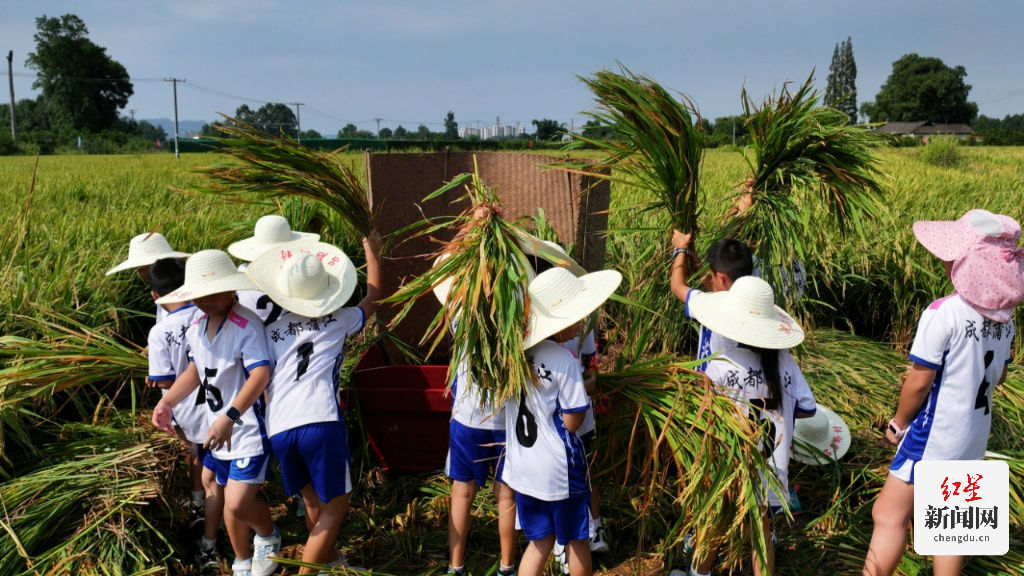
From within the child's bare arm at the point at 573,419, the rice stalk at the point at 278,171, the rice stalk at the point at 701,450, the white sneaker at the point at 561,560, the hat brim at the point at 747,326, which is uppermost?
the rice stalk at the point at 278,171

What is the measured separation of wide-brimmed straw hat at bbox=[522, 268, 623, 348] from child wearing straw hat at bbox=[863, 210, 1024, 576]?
3.44ft

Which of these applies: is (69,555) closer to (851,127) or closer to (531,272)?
(531,272)

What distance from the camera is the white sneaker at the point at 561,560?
2672mm

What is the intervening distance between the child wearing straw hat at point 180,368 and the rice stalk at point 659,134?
177cm

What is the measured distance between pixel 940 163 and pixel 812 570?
48.3 feet

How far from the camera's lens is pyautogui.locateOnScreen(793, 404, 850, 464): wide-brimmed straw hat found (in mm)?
3029

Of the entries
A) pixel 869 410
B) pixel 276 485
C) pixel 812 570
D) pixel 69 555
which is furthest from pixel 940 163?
pixel 69 555

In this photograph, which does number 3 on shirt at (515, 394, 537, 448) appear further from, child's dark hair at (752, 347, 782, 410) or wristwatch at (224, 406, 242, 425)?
wristwatch at (224, 406, 242, 425)

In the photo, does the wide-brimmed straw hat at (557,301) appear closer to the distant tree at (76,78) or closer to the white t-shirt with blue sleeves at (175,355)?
the white t-shirt with blue sleeves at (175,355)

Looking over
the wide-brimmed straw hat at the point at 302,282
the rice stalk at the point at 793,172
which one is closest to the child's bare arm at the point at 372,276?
the wide-brimmed straw hat at the point at 302,282

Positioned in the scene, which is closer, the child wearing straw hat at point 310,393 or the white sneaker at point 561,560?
the child wearing straw hat at point 310,393

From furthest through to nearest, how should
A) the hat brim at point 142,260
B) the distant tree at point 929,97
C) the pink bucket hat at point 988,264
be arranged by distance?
the distant tree at point 929,97, the hat brim at point 142,260, the pink bucket hat at point 988,264

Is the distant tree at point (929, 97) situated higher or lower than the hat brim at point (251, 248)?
higher

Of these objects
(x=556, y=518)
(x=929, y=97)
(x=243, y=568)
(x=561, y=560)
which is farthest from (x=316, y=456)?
(x=929, y=97)
